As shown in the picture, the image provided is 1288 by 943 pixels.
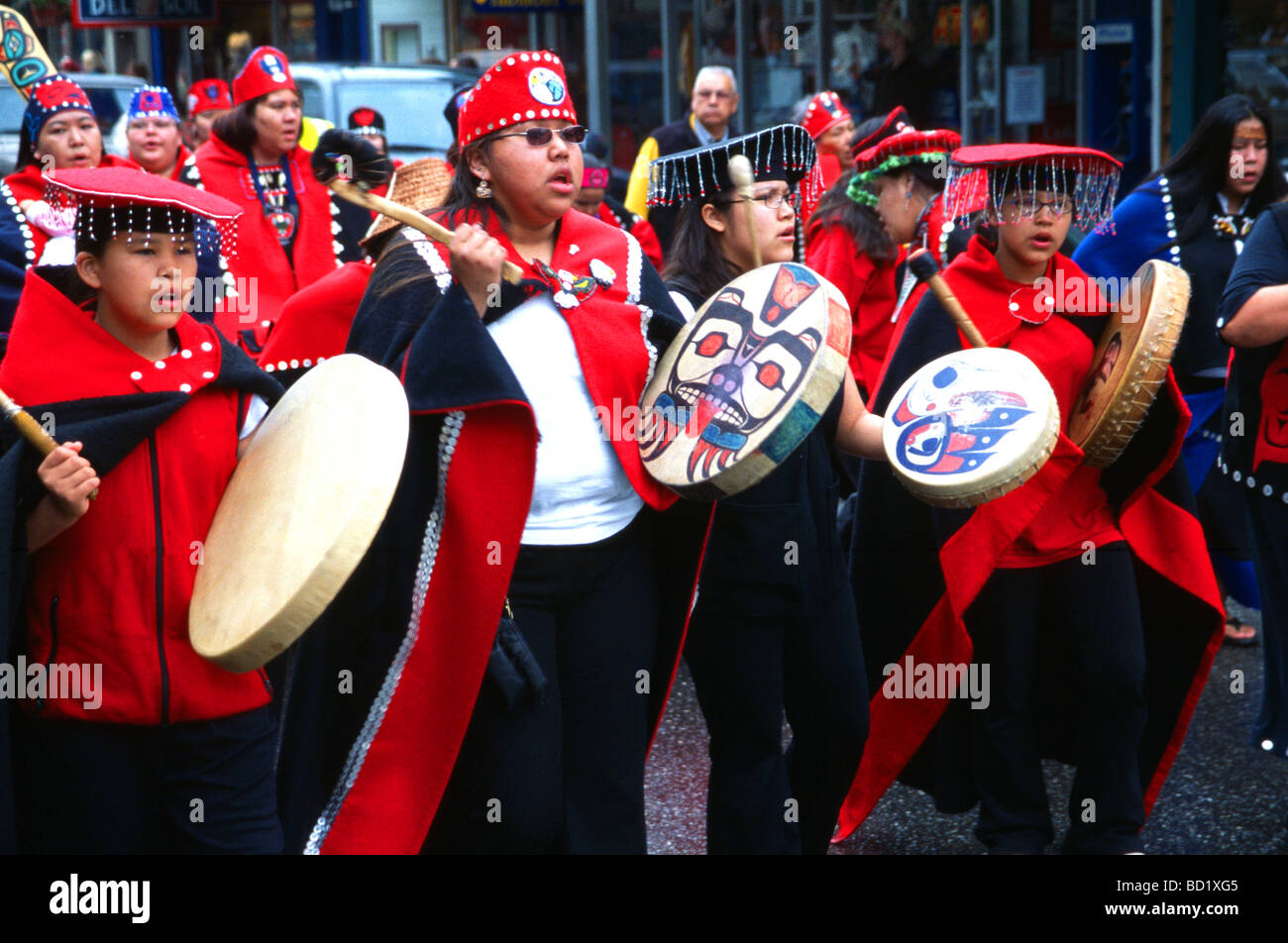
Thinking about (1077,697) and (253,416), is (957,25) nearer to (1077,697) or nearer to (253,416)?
(1077,697)

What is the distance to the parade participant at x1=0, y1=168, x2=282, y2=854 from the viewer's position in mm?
3047

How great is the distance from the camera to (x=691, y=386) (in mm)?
3420

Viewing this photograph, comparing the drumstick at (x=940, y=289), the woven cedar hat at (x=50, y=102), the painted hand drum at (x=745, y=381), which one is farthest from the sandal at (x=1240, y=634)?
the woven cedar hat at (x=50, y=102)

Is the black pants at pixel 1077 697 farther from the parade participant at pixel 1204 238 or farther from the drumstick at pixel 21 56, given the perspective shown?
the drumstick at pixel 21 56

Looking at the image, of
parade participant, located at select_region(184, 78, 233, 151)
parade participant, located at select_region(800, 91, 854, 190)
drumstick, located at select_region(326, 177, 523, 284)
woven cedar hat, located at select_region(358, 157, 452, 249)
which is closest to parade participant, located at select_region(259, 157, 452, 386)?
woven cedar hat, located at select_region(358, 157, 452, 249)

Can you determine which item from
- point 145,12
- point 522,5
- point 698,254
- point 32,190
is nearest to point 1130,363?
point 698,254

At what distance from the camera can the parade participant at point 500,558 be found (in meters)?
3.30

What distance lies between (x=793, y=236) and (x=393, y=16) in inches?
684

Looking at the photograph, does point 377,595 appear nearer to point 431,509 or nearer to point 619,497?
point 431,509

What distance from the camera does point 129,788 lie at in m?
3.09

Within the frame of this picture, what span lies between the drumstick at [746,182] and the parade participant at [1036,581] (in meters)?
0.61

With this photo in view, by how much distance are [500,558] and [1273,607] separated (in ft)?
7.46

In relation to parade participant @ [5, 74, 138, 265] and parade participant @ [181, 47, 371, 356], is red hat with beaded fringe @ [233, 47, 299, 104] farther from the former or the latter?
parade participant @ [5, 74, 138, 265]

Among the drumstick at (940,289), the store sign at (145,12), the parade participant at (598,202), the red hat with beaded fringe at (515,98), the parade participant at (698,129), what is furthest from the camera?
the store sign at (145,12)
